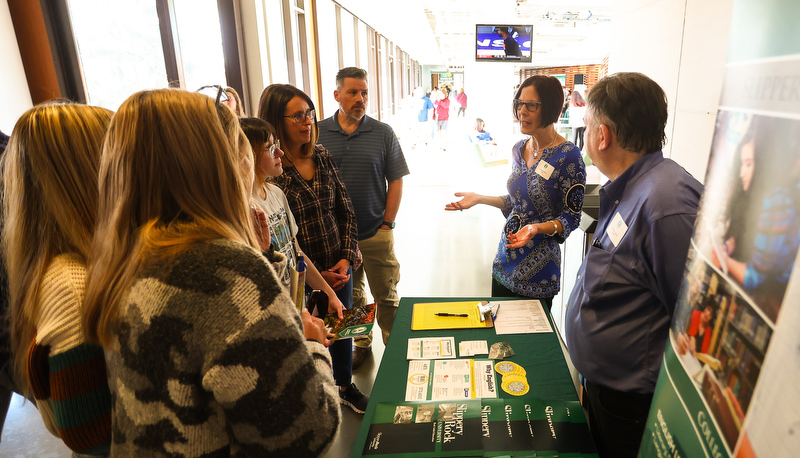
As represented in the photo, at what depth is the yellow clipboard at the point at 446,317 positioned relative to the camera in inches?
61.1

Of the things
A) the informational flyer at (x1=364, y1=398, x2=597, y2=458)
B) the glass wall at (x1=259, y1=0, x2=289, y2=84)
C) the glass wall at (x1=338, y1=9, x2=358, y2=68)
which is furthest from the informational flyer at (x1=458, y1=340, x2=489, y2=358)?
the glass wall at (x1=338, y1=9, x2=358, y2=68)

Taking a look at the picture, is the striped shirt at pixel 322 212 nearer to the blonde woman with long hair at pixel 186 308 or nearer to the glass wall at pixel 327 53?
the blonde woman with long hair at pixel 186 308

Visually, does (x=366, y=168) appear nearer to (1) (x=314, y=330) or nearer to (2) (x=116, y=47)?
(1) (x=314, y=330)

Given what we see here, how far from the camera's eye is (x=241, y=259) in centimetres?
71

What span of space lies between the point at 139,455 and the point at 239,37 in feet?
11.8

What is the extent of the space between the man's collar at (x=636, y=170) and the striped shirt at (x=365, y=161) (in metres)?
1.51

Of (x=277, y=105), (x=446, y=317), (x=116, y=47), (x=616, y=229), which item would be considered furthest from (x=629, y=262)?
(x=116, y=47)

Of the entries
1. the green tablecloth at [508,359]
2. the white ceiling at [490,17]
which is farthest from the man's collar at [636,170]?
the white ceiling at [490,17]

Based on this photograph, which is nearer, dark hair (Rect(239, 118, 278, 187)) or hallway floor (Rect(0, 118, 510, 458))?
dark hair (Rect(239, 118, 278, 187))

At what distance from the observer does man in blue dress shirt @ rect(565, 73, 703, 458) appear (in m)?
1.03

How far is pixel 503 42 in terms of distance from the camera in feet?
21.9

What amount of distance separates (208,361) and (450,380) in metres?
0.78

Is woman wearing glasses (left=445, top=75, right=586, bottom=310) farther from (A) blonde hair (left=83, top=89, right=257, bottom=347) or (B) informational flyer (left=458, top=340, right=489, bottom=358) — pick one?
(A) blonde hair (left=83, top=89, right=257, bottom=347)

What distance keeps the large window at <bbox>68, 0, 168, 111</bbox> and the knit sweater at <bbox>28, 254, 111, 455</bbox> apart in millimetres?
1926
